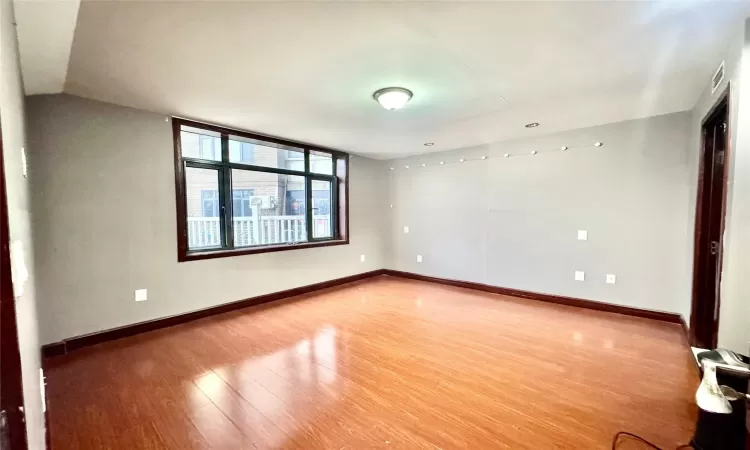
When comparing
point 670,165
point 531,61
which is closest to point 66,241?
point 531,61

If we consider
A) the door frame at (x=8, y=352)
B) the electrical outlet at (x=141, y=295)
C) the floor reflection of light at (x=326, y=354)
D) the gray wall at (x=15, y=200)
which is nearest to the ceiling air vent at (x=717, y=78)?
the floor reflection of light at (x=326, y=354)

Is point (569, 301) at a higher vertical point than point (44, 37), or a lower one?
lower

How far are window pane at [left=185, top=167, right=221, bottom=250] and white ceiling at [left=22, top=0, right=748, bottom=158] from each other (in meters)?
0.76

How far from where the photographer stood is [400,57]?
2.13m

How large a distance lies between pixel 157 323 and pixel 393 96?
3.30 meters

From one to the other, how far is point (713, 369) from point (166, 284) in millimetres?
A: 4351

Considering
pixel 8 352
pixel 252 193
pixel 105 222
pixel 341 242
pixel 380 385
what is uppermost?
pixel 252 193

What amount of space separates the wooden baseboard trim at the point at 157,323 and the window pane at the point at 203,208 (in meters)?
0.78

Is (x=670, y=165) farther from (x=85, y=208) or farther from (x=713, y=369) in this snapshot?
(x=85, y=208)

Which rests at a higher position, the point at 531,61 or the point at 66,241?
the point at 531,61

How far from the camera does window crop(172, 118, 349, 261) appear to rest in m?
3.70

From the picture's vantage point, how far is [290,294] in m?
4.65

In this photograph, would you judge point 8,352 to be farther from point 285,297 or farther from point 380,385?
point 285,297

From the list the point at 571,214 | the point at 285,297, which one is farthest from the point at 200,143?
the point at 571,214
